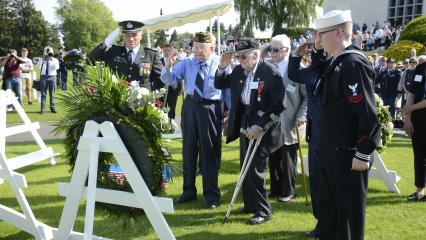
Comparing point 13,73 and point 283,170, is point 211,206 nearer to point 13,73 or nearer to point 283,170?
point 283,170

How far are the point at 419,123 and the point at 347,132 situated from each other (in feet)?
10.5

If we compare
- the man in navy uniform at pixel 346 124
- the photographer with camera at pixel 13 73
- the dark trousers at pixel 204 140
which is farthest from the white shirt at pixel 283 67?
the photographer with camera at pixel 13 73

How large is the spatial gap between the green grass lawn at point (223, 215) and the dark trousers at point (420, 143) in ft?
1.37

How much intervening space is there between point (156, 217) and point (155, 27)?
11.5m

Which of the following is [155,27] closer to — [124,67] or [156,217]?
[124,67]

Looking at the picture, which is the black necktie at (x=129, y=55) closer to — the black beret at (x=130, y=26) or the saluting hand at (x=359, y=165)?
the black beret at (x=130, y=26)

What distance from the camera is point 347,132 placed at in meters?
3.52

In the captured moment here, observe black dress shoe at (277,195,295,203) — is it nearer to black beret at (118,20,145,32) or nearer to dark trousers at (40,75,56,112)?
black beret at (118,20,145,32)

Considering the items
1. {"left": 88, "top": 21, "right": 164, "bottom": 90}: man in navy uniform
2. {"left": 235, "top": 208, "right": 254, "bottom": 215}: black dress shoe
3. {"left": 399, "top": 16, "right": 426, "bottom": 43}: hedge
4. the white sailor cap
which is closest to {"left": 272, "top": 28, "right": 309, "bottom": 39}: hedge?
{"left": 399, "top": 16, "right": 426, "bottom": 43}: hedge

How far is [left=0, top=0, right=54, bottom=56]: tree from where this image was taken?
2840 inches

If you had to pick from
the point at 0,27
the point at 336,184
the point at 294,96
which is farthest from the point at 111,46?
the point at 0,27

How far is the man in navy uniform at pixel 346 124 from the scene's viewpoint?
3.36 meters

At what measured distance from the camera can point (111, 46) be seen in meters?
6.29

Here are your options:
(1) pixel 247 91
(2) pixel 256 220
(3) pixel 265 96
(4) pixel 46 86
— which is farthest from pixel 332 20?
(4) pixel 46 86
